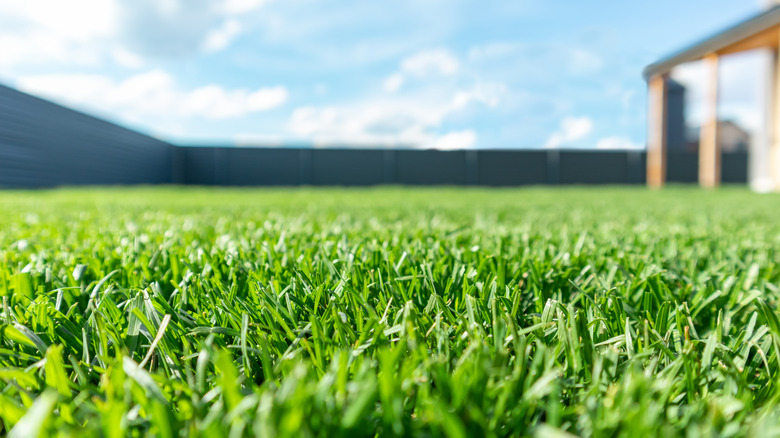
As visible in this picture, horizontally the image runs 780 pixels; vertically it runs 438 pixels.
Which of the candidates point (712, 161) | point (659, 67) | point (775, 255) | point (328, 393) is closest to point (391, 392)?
point (328, 393)

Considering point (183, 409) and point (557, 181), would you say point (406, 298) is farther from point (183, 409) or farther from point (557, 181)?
point (557, 181)

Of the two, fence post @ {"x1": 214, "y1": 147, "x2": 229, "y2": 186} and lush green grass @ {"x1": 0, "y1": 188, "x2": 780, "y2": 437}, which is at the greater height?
fence post @ {"x1": 214, "y1": 147, "x2": 229, "y2": 186}

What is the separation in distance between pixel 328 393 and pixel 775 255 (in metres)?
1.75

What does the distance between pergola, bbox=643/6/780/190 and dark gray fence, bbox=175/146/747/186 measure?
30.4 feet

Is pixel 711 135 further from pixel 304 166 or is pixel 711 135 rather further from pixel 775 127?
pixel 304 166

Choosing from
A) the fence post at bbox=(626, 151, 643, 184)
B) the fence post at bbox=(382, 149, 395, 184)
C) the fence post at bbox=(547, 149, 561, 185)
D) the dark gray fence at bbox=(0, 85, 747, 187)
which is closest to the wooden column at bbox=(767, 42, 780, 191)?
the dark gray fence at bbox=(0, 85, 747, 187)

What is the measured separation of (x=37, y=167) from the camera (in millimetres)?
12484

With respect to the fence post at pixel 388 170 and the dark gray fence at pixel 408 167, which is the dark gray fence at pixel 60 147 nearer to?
the dark gray fence at pixel 408 167

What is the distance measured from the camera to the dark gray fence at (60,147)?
11438 mm

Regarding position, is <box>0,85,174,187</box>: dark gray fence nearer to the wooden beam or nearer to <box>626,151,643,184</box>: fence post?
the wooden beam

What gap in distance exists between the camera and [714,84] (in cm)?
1080

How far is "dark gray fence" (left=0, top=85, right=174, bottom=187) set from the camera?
11438 millimetres

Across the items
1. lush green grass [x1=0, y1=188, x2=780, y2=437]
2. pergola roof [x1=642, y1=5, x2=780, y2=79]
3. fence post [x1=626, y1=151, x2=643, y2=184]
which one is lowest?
lush green grass [x1=0, y1=188, x2=780, y2=437]

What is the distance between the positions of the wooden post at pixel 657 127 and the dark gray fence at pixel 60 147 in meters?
16.5
